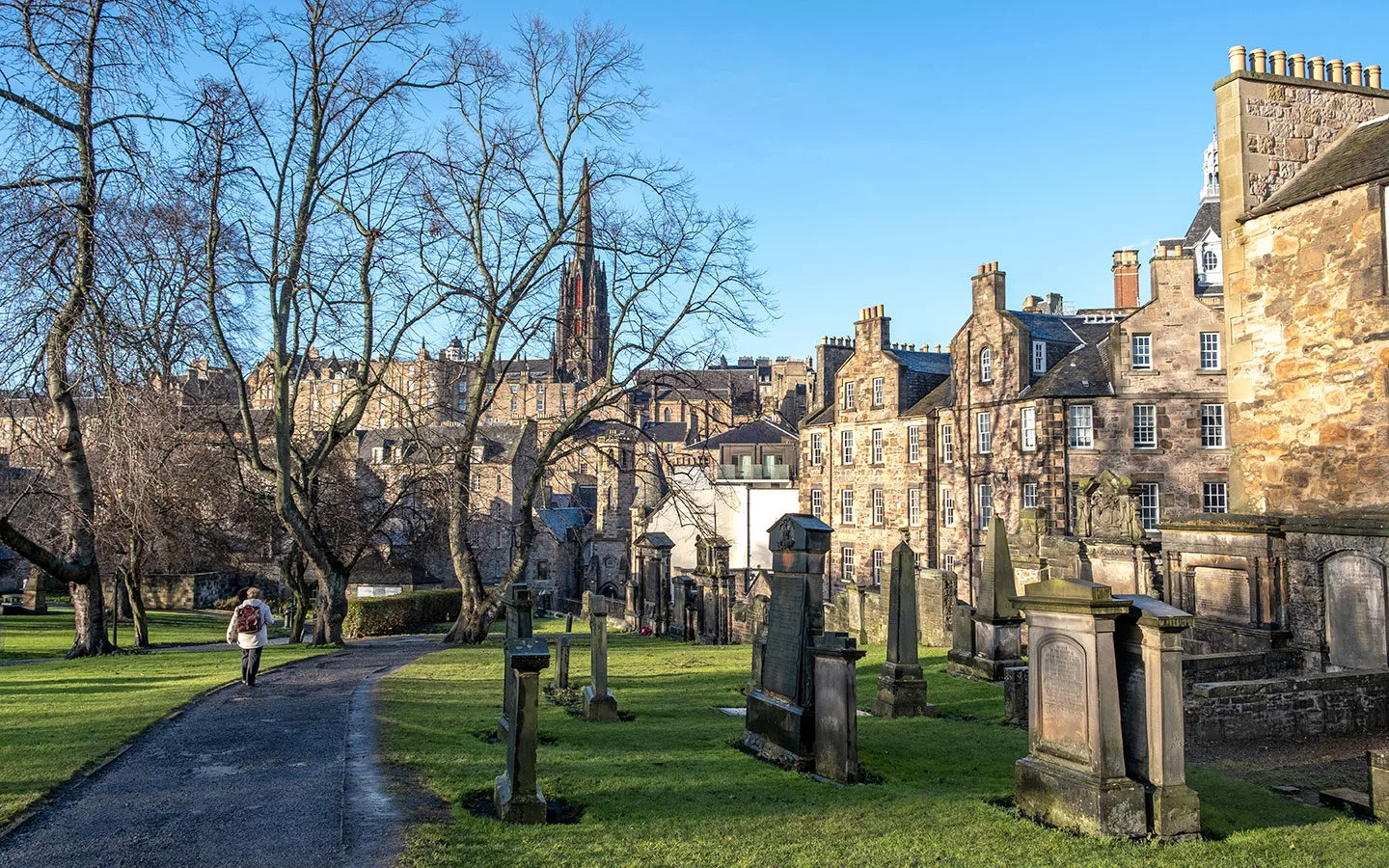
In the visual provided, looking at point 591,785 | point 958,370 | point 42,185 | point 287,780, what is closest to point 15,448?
point 42,185

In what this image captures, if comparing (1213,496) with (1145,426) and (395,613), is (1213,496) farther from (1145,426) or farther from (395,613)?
(395,613)

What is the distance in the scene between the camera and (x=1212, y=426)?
106 feet

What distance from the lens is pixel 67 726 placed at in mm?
10531

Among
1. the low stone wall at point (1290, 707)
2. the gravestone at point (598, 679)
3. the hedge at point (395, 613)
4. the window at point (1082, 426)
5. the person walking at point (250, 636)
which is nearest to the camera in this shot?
the low stone wall at point (1290, 707)

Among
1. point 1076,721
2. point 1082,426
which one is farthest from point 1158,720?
point 1082,426

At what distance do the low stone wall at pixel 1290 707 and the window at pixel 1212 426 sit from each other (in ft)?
71.1

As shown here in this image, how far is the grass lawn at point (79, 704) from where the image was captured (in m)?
8.47

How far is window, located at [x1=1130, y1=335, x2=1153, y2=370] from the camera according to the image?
3284 centimetres

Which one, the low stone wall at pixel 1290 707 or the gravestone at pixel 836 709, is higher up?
the gravestone at pixel 836 709

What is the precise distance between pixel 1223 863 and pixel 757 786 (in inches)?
151

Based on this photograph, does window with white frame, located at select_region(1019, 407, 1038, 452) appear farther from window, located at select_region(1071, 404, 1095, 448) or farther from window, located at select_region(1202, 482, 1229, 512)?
window, located at select_region(1202, 482, 1229, 512)

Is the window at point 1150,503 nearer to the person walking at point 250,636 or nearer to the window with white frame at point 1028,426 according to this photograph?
the window with white frame at point 1028,426

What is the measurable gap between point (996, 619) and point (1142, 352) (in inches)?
826

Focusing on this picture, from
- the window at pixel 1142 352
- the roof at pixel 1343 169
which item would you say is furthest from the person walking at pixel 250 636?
the window at pixel 1142 352
